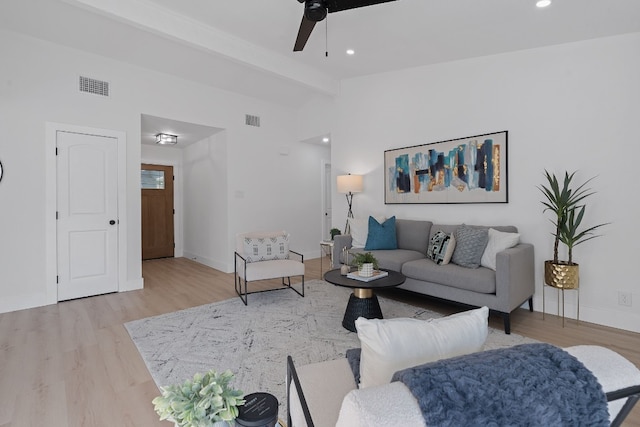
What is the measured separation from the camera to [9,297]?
11.7ft

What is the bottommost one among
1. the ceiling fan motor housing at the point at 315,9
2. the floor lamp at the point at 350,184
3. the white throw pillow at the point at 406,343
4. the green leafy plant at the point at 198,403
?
the green leafy plant at the point at 198,403

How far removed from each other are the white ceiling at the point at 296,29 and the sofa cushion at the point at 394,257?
2505 millimetres

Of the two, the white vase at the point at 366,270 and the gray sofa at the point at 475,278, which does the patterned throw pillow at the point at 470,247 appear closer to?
the gray sofa at the point at 475,278

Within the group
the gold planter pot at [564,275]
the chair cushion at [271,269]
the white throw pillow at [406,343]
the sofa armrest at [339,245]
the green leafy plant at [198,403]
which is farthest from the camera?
the sofa armrest at [339,245]

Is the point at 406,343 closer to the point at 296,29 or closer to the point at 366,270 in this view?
the point at 366,270

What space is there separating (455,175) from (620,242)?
1.71 metres

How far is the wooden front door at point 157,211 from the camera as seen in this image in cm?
673

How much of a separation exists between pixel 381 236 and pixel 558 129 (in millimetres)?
2241

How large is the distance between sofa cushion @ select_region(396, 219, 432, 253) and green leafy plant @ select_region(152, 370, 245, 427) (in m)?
3.63

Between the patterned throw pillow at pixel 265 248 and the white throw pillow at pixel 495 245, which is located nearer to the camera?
the white throw pillow at pixel 495 245

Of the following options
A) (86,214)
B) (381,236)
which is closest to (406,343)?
(381,236)

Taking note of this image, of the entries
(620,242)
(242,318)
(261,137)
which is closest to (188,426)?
(242,318)

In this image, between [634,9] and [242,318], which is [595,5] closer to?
[634,9]

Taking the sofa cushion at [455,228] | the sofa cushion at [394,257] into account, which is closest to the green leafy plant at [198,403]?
the sofa cushion at [394,257]
